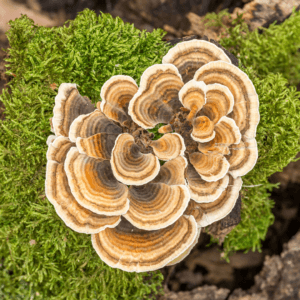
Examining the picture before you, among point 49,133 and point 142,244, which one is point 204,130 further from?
point 49,133

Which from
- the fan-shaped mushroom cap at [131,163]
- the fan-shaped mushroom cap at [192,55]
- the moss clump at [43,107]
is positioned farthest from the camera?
the moss clump at [43,107]

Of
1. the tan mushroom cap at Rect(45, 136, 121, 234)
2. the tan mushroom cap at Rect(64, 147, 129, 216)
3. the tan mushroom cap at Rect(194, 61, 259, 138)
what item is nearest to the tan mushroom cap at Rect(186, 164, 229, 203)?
the tan mushroom cap at Rect(194, 61, 259, 138)

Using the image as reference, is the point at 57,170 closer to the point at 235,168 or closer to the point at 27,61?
the point at 27,61

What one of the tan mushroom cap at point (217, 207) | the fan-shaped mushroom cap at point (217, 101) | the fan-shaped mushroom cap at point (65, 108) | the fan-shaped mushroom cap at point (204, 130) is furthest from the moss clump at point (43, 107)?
the tan mushroom cap at point (217, 207)

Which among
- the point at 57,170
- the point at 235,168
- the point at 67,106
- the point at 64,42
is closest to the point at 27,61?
the point at 64,42

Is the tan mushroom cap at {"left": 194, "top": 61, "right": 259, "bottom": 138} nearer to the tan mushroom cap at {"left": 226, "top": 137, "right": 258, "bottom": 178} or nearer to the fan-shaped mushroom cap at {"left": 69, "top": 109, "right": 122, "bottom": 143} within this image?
the tan mushroom cap at {"left": 226, "top": 137, "right": 258, "bottom": 178}

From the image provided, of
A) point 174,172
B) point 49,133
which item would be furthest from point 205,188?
point 49,133

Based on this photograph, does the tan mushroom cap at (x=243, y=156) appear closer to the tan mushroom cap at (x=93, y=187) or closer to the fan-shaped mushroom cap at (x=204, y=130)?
the fan-shaped mushroom cap at (x=204, y=130)
